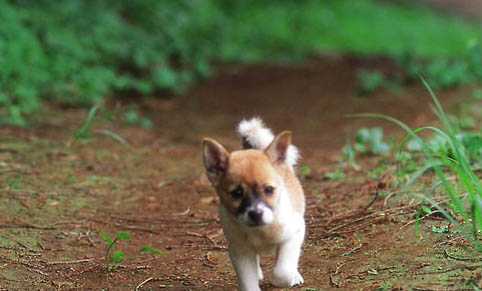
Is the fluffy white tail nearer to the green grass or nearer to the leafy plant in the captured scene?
the leafy plant

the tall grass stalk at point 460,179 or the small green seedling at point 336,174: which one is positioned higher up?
the small green seedling at point 336,174

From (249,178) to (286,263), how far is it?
0.57 meters

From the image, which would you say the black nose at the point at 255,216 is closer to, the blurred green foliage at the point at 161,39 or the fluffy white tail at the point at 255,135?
the fluffy white tail at the point at 255,135

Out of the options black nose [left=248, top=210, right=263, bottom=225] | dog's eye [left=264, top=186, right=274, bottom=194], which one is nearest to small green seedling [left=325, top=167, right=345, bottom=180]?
dog's eye [left=264, top=186, right=274, bottom=194]

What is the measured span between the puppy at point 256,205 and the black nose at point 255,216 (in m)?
0.04

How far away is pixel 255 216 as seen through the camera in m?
3.73

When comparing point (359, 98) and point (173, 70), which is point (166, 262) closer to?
point (359, 98)

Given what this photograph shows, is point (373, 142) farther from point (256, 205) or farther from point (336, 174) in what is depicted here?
point (256, 205)

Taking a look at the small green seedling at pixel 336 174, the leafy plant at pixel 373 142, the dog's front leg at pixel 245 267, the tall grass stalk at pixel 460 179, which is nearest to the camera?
the tall grass stalk at pixel 460 179

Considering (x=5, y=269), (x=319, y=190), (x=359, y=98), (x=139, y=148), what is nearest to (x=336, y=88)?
(x=359, y=98)

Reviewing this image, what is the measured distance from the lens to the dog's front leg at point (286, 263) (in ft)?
13.2

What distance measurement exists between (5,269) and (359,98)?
6.80 m

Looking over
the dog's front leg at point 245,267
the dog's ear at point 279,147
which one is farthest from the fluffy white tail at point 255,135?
the dog's front leg at point 245,267

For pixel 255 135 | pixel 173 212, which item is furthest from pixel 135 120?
pixel 255 135
